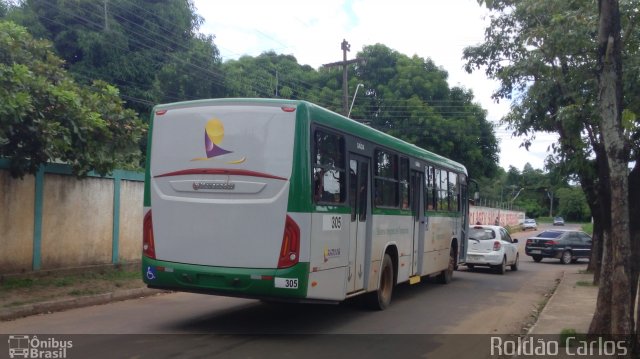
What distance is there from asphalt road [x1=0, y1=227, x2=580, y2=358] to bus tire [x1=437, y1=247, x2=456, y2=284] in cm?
238

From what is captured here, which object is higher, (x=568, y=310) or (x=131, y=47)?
(x=131, y=47)

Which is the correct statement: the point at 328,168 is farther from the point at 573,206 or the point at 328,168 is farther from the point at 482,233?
the point at 573,206

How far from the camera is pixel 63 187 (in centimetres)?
1220

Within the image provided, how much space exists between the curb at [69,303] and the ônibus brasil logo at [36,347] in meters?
1.30

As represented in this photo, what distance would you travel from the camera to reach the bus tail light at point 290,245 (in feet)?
25.4

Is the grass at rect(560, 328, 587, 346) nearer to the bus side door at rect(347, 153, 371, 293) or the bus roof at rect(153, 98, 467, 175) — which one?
the bus side door at rect(347, 153, 371, 293)

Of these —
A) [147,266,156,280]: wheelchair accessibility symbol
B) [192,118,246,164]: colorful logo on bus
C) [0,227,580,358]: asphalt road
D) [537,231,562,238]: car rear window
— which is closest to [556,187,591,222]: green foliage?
[537,231,562,238]: car rear window

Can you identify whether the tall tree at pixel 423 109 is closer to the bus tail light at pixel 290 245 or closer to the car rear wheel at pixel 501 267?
the car rear wheel at pixel 501 267

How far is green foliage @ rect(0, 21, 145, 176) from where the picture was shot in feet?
33.4

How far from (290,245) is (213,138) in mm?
1836

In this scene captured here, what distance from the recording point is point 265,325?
9156mm

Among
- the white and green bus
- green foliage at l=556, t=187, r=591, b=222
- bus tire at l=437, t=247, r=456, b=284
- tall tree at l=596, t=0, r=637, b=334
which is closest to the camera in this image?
tall tree at l=596, t=0, r=637, b=334

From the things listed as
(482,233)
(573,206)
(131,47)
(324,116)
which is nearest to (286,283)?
(324,116)

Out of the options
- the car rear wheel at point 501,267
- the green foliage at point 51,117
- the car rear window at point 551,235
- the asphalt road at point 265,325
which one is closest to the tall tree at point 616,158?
the asphalt road at point 265,325
